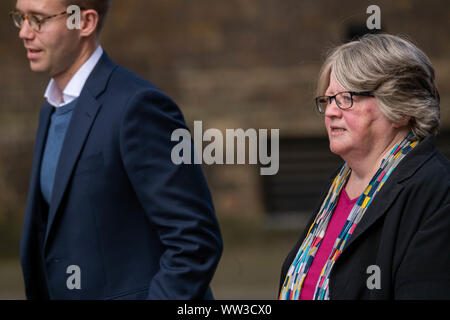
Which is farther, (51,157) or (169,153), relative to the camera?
(51,157)

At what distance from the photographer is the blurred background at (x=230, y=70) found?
10086 mm

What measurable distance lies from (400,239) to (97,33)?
5.17ft

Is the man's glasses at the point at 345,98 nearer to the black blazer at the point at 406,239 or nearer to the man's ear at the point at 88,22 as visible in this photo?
the black blazer at the point at 406,239

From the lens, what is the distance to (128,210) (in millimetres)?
3096

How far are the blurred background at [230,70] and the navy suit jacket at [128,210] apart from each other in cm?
687

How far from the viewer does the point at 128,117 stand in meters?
3.09

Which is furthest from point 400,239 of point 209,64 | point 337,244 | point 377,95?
point 209,64

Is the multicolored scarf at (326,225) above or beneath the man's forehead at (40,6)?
beneath

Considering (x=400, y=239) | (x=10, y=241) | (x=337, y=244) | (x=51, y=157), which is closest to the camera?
(x=400, y=239)

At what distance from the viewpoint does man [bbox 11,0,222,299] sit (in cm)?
301

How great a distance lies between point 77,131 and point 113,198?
0.32 metres

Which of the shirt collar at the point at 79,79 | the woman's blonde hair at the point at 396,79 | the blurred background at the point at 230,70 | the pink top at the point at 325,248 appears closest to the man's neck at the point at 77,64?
the shirt collar at the point at 79,79

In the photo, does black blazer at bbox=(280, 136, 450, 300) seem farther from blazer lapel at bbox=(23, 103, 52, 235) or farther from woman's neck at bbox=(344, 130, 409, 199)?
blazer lapel at bbox=(23, 103, 52, 235)
